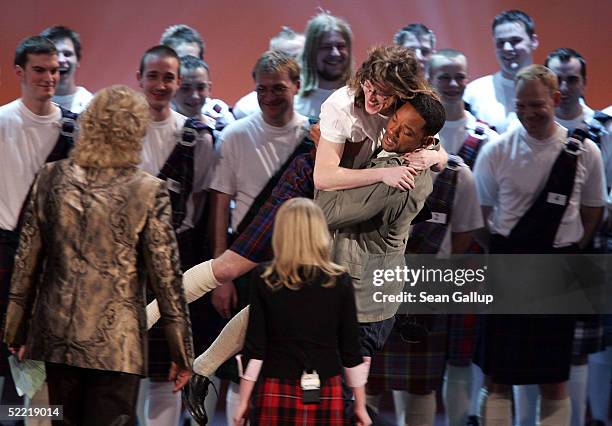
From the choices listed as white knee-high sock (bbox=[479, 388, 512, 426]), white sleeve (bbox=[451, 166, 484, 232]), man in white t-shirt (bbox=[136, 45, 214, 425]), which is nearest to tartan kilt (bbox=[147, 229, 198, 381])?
man in white t-shirt (bbox=[136, 45, 214, 425])

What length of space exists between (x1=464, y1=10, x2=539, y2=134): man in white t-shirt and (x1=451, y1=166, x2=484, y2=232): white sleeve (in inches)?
23.1

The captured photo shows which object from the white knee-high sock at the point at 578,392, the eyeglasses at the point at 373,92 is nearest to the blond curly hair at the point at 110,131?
the eyeglasses at the point at 373,92

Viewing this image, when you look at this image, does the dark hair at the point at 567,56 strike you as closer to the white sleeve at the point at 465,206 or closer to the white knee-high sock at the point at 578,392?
the white sleeve at the point at 465,206

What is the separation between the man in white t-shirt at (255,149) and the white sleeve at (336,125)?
0.87 meters

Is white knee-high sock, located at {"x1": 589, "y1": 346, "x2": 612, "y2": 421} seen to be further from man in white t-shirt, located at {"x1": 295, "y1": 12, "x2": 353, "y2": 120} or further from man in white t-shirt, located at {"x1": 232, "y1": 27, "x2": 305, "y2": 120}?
man in white t-shirt, located at {"x1": 232, "y1": 27, "x2": 305, "y2": 120}

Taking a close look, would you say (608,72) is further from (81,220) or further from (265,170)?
(81,220)

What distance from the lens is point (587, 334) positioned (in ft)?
16.4

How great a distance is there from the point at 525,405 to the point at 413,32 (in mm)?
1677

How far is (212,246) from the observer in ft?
15.4

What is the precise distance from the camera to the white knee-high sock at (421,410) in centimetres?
485

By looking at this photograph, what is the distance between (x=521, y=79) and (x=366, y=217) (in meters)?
1.24

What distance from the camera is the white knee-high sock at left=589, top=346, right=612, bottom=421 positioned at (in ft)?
17.2

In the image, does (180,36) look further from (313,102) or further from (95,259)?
(95,259)

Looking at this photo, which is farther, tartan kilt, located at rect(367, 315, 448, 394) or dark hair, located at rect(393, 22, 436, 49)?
dark hair, located at rect(393, 22, 436, 49)
